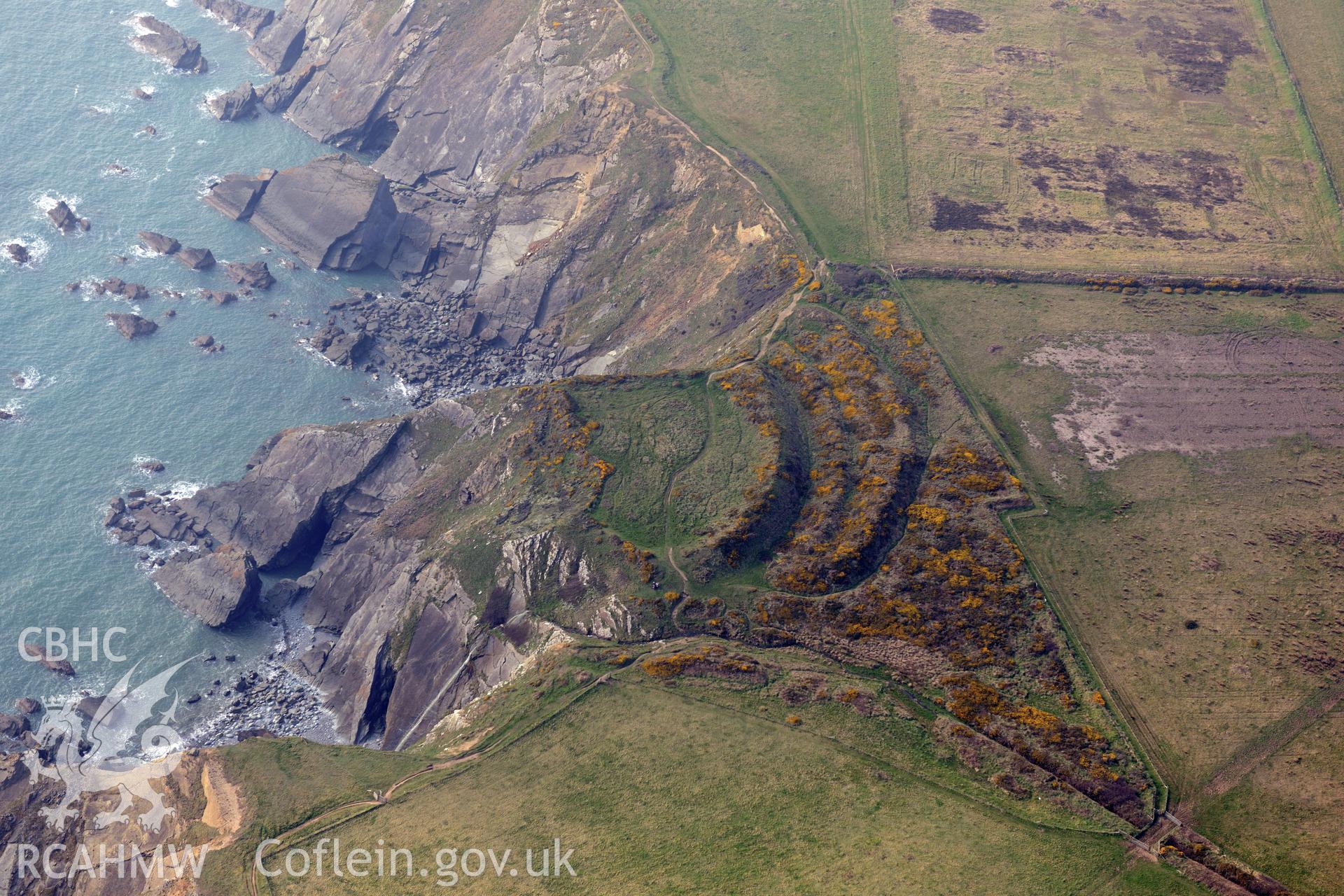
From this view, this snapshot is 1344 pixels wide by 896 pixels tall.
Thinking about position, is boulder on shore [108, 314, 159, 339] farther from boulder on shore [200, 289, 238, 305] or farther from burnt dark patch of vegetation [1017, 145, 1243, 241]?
burnt dark patch of vegetation [1017, 145, 1243, 241]

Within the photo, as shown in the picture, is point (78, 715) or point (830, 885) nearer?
point (830, 885)

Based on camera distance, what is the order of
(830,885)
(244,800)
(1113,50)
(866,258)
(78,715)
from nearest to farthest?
(830,885) < (244,800) < (78,715) < (866,258) < (1113,50)

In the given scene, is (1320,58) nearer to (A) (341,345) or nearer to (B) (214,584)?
(A) (341,345)

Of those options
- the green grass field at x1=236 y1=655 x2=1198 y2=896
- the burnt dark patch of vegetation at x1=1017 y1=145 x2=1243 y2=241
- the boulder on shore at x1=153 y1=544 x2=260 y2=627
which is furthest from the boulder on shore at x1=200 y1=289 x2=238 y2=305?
the burnt dark patch of vegetation at x1=1017 y1=145 x2=1243 y2=241

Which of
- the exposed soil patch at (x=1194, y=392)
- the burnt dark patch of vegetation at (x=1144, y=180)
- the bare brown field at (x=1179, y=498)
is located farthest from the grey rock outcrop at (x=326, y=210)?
the exposed soil patch at (x=1194, y=392)

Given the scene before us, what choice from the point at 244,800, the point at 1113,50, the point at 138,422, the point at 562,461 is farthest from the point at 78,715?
the point at 1113,50

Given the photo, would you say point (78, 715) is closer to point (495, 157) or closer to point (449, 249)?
point (449, 249)

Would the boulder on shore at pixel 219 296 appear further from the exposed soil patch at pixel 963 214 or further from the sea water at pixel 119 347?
the exposed soil patch at pixel 963 214
